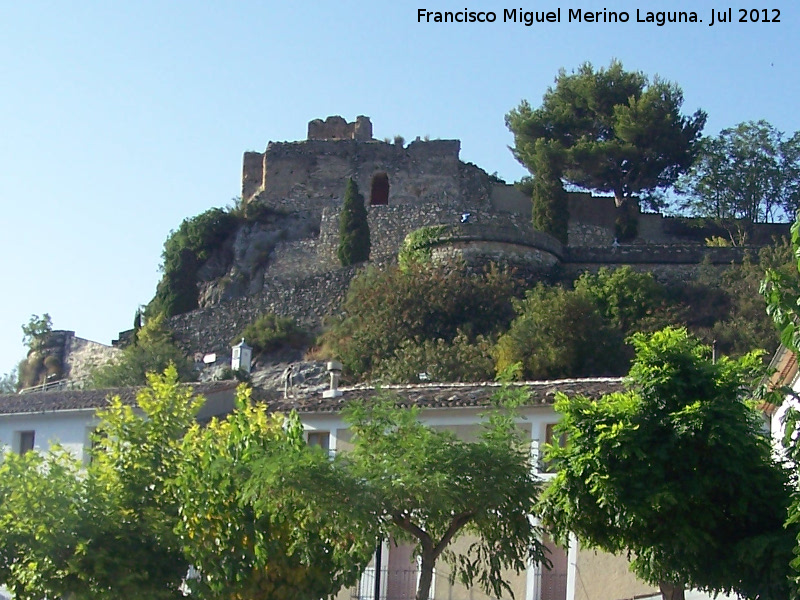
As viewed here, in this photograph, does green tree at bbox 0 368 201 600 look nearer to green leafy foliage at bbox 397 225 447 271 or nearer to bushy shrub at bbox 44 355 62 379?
green leafy foliage at bbox 397 225 447 271

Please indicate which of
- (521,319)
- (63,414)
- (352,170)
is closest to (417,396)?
(63,414)

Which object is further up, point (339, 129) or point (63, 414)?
point (339, 129)

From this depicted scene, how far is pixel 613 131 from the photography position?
5966 centimetres

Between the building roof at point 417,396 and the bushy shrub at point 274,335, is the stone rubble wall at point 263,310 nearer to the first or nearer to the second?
the bushy shrub at point 274,335

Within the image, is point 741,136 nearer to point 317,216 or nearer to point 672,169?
point 672,169

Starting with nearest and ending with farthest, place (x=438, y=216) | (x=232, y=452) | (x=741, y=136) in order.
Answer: (x=232, y=452), (x=438, y=216), (x=741, y=136)

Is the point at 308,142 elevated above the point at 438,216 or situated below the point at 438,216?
above

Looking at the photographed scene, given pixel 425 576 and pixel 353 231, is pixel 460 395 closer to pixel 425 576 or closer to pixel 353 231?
pixel 425 576

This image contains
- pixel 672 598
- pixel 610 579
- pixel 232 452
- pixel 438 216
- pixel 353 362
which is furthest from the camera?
pixel 438 216

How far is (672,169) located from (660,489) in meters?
41.4

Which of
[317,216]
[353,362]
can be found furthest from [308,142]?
[353,362]

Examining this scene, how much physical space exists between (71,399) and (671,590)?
742 inches

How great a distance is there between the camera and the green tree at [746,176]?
60938 mm

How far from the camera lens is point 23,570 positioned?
22828 mm
